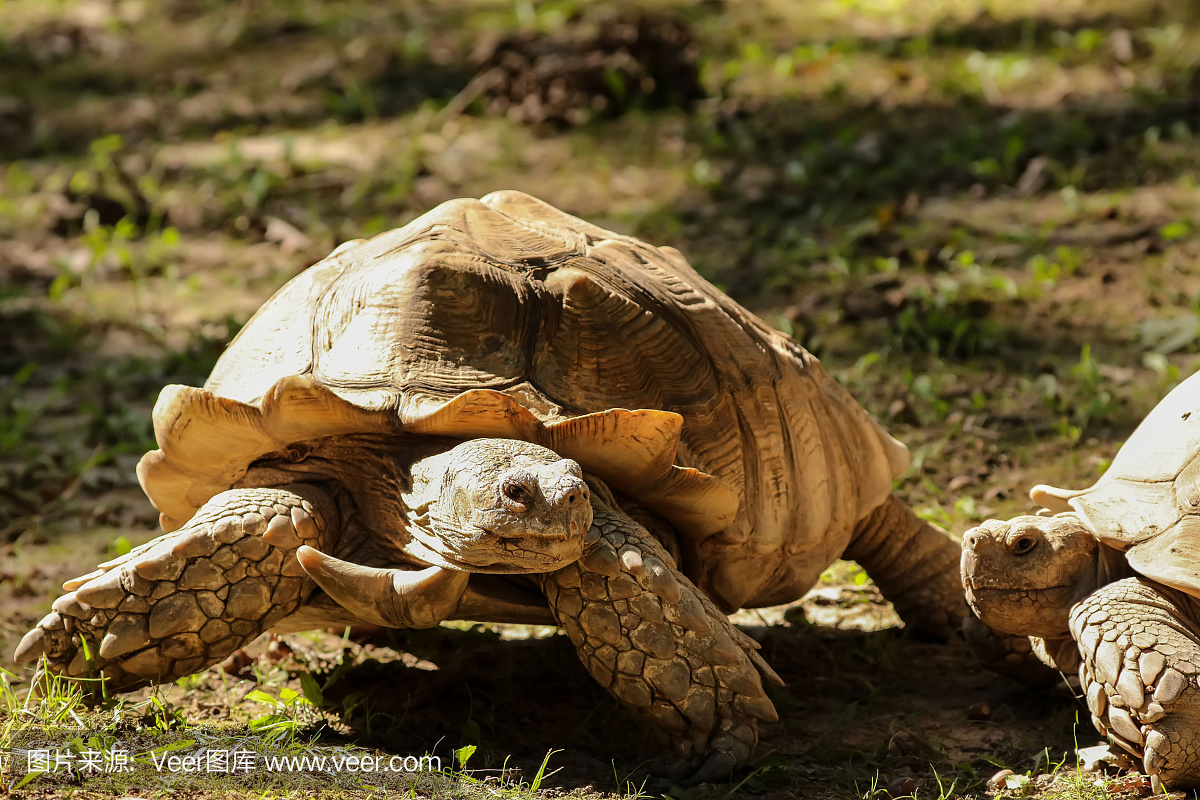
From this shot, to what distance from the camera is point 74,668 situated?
301 cm

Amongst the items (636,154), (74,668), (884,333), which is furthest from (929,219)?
(74,668)

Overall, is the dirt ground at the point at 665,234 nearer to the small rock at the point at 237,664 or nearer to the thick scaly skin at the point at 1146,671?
the small rock at the point at 237,664

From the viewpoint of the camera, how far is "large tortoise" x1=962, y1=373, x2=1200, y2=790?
2666 millimetres

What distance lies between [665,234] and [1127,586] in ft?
14.8

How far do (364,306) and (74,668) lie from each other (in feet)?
3.75

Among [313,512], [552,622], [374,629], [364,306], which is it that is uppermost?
[364,306]

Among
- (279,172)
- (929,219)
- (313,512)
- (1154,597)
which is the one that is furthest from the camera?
(279,172)

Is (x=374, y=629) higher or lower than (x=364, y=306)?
lower

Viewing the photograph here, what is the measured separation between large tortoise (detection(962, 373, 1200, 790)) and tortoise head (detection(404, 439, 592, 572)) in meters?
1.11

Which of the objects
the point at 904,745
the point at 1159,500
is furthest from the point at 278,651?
the point at 1159,500

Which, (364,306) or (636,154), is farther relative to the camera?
(636,154)

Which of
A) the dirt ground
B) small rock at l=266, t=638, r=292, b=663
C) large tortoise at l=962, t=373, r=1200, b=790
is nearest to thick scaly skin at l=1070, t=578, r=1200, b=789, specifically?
large tortoise at l=962, t=373, r=1200, b=790

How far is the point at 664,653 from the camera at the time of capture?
287 cm

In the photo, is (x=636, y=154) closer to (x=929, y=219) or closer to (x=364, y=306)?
(x=929, y=219)
